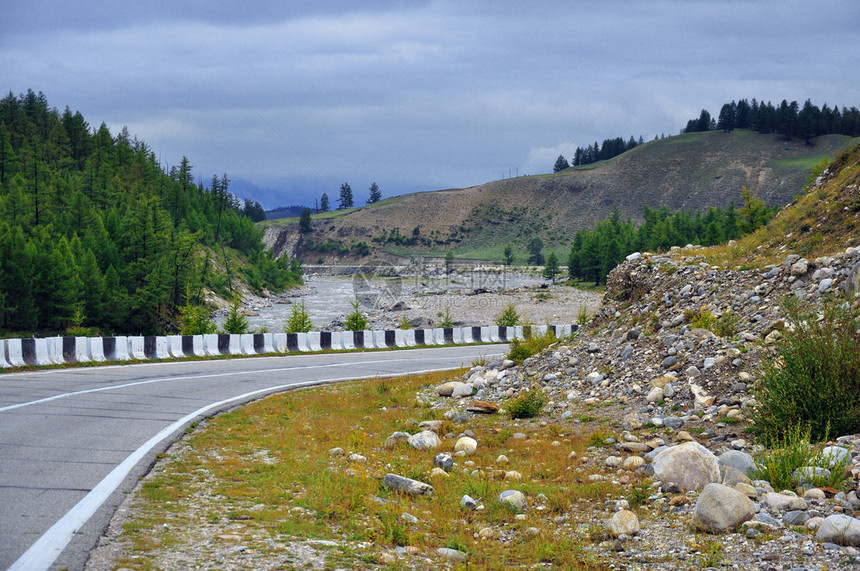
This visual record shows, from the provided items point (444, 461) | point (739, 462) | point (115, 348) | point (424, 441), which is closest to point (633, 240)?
point (115, 348)

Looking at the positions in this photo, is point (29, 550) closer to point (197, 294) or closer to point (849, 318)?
point (849, 318)

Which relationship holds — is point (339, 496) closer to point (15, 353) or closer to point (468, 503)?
point (468, 503)

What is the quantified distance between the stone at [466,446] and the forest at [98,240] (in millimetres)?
52789

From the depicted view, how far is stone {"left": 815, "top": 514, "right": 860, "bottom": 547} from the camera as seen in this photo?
18.3 feet

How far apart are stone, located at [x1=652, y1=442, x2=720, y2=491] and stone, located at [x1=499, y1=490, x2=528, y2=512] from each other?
1613 mm

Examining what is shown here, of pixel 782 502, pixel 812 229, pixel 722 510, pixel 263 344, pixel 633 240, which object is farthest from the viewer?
pixel 633 240

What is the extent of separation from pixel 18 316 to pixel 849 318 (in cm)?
7281

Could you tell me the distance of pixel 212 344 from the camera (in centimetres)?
2534

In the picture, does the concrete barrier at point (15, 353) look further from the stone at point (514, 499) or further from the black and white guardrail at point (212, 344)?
the stone at point (514, 499)

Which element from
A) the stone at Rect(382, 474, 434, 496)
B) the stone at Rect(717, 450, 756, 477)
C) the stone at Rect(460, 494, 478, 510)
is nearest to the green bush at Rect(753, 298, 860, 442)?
the stone at Rect(717, 450, 756, 477)

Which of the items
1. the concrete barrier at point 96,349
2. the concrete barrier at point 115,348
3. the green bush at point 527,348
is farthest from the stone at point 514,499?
the concrete barrier at point 115,348

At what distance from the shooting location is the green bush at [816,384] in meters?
8.40

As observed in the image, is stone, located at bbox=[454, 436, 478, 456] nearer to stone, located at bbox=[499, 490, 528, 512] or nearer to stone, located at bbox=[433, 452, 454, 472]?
stone, located at bbox=[433, 452, 454, 472]

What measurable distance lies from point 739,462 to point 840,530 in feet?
6.71
